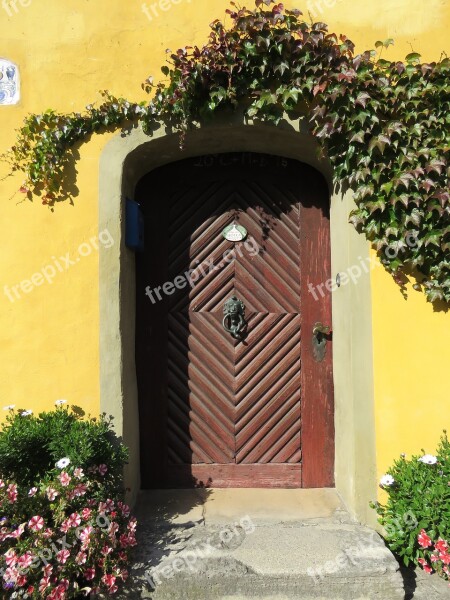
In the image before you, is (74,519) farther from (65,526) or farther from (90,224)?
(90,224)

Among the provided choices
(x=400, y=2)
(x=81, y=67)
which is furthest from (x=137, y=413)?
(x=400, y=2)

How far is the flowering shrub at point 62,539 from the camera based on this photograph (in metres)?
1.99

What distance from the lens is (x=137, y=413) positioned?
2967mm

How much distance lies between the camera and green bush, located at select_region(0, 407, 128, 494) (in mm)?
2293

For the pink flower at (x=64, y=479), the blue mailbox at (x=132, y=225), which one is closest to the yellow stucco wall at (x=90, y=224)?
the blue mailbox at (x=132, y=225)

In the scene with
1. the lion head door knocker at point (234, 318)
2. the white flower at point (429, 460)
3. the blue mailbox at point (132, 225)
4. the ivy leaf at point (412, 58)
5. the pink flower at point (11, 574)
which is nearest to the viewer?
the pink flower at point (11, 574)

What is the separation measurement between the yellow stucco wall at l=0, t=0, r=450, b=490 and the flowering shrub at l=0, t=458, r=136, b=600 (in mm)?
565

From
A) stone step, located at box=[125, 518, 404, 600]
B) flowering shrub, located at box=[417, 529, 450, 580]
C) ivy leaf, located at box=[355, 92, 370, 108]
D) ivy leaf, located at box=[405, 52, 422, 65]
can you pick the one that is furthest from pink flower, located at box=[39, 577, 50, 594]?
ivy leaf, located at box=[405, 52, 422, 65]

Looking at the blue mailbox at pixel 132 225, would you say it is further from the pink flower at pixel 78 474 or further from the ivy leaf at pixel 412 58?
the ivy leaf at pixel 412 58

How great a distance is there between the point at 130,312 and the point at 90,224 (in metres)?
0.66

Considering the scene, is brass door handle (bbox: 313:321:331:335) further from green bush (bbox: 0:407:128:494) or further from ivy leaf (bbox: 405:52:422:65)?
ivy leaf (bbox: 405:52:422:65)

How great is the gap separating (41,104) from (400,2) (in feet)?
7.94

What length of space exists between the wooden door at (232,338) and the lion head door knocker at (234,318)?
6 centimetres

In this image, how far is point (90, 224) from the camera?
2.68m
